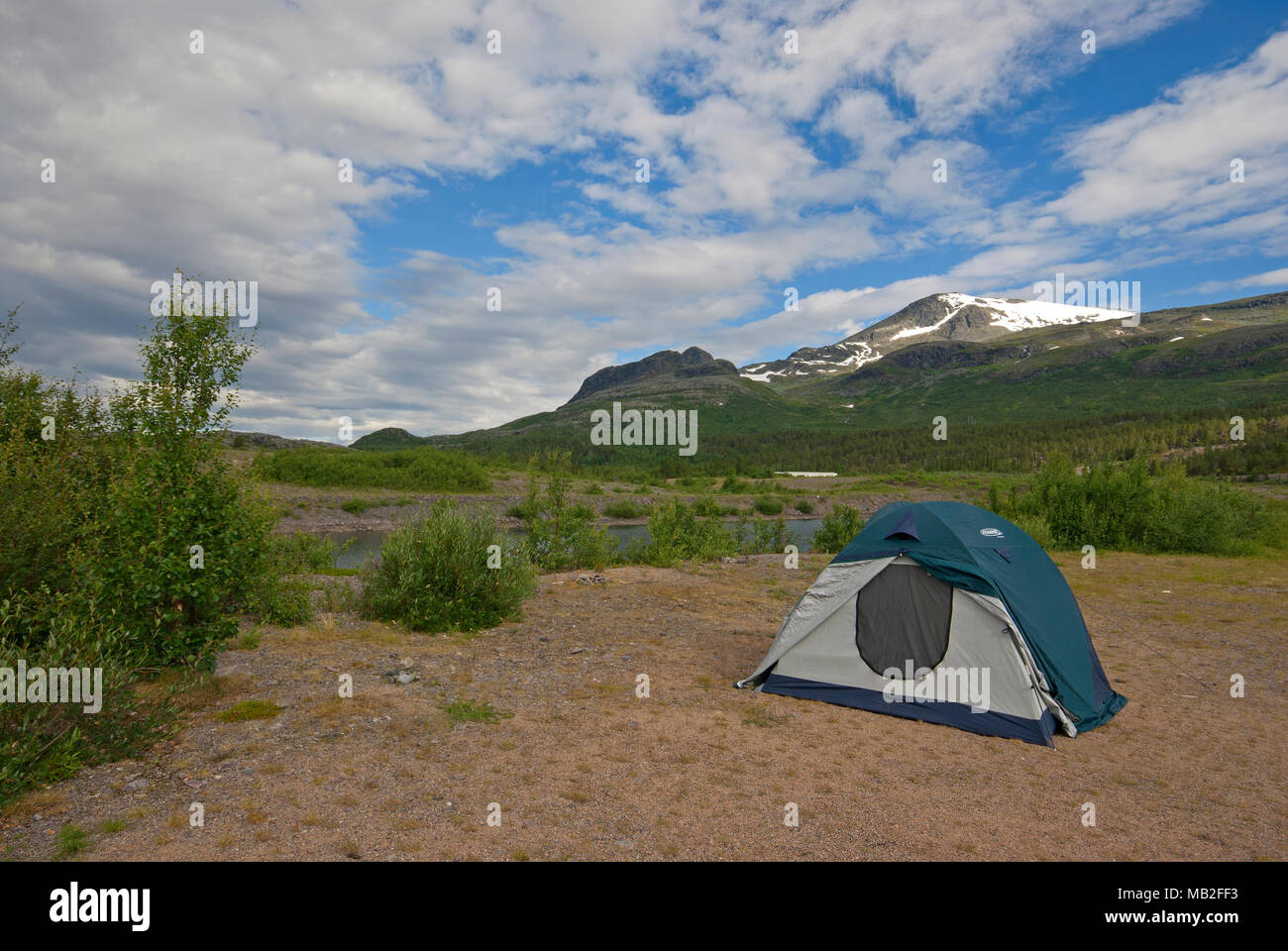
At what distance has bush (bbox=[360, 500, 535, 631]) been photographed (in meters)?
12.8

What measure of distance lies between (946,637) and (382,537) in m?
48.8

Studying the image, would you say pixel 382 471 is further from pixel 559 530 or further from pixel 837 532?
pixel 559 530

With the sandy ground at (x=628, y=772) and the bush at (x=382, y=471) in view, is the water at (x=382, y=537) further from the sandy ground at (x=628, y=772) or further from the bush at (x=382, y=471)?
the sandy ground at (x=628, y=772)

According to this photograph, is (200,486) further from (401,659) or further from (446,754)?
(446,754)

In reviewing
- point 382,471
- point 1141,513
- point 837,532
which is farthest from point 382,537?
point 1141,513

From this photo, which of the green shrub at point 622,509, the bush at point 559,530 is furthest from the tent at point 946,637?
the green shrub at point 622,509

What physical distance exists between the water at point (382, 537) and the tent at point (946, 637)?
21.8 meters

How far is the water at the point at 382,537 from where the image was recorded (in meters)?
36.2

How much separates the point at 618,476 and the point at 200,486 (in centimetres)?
9279

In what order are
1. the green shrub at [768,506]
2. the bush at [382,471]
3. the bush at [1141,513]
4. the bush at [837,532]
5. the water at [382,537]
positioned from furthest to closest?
1. the green shrub at [768,506]
2. the bush at [382,471]
3. the water at [382,537]
4. the bush at [837,532]
5. the bush at [1141,513]

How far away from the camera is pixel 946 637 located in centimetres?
902

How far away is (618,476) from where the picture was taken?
101 metres

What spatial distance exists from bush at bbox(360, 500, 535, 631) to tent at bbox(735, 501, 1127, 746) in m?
5.73
